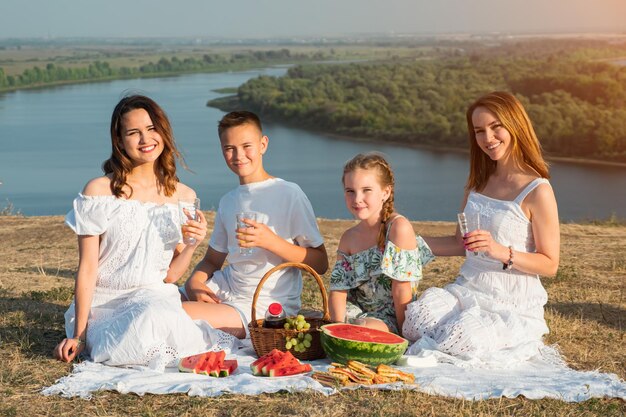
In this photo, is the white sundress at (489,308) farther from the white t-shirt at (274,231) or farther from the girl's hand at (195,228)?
the girl's hand at (195,228)

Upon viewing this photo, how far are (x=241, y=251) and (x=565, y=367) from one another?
212 cm

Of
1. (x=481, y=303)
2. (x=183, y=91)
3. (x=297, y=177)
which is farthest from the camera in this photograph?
(x=183, y=91)

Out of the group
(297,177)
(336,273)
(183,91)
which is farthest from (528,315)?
(183,91)

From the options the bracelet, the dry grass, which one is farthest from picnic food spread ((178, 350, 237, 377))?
the bracelet

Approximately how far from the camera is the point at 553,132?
61.2 metres

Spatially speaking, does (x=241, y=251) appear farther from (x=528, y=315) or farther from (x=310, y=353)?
(x=528, y=315)

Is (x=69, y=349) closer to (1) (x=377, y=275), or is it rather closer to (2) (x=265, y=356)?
(2) (x=265, y=356)

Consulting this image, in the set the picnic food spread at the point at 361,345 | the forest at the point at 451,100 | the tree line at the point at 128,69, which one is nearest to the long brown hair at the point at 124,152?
the picnic food spread at the point at 361,345

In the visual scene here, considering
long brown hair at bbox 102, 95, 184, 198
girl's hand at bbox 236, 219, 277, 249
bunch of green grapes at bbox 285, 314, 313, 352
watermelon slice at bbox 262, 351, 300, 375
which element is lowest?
watermelon slice at bbox 262, 351, 300, 375

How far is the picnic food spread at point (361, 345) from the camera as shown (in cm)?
491

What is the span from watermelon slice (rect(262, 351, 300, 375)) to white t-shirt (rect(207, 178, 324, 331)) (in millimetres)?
755

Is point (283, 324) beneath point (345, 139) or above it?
above

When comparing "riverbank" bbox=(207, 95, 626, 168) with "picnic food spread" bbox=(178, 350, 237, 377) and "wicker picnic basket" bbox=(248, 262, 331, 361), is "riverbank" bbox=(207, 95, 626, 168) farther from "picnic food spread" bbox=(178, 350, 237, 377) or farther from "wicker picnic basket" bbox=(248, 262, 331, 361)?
"picnic food spread" bbox=(178, 350, 237, 377)

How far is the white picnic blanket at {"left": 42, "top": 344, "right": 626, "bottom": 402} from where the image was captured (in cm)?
457
